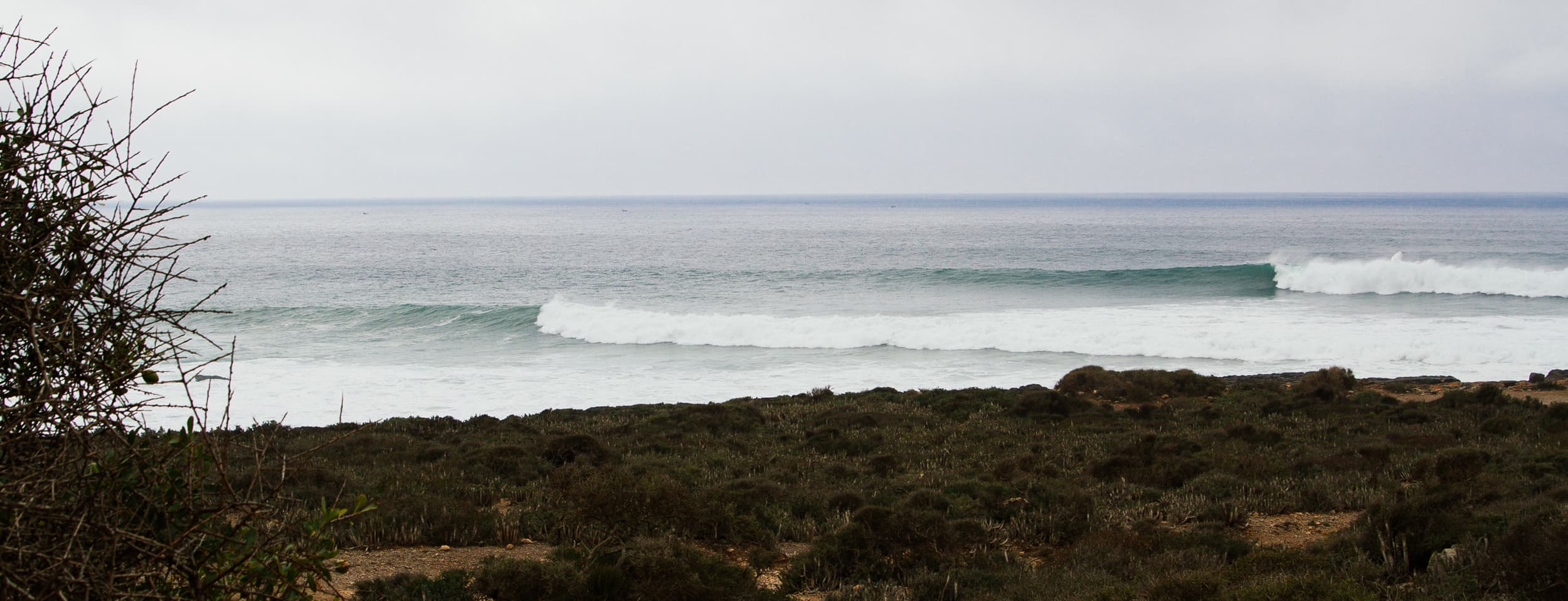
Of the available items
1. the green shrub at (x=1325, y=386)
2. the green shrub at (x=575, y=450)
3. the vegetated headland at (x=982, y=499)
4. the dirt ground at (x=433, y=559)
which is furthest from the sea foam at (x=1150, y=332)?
the dirt ground at (x=433, y=559)

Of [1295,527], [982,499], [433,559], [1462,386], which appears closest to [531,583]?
[433,559]

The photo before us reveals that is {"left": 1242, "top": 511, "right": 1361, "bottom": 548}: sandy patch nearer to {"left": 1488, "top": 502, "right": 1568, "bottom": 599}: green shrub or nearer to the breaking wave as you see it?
{"left": 1488, "top": 502, "right": 1568, "bottom": 599}: green shrub

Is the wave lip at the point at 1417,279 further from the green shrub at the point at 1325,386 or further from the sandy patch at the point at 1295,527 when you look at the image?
the sandy patch at the point at 1295,527

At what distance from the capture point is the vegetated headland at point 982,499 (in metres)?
5.55

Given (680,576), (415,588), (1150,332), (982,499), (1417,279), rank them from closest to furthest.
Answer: (415,588) → (680,576) → (982,499) → (1150,332) → (1417,279)

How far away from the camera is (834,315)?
34.8 m

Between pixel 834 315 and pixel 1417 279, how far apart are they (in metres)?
26.9

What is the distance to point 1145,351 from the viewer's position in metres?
26.8

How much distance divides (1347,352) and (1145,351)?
17.1 feet

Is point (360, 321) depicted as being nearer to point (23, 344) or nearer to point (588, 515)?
point (588, 515)

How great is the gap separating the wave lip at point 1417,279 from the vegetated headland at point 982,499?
89.0ft

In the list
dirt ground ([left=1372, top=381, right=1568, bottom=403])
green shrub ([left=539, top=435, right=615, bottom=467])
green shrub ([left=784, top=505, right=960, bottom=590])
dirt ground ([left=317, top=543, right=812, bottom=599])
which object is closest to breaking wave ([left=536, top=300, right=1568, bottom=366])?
dirt ground ([left=1372, top=381, right=1568, bottom=403])

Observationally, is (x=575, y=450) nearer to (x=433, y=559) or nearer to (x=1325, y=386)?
(x=433, y=559)

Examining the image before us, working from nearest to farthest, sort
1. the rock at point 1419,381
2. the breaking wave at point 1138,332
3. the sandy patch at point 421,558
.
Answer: the sandy patch at point 421,558, the rock at point 1419,381, the breaking wave at point 1138,332
